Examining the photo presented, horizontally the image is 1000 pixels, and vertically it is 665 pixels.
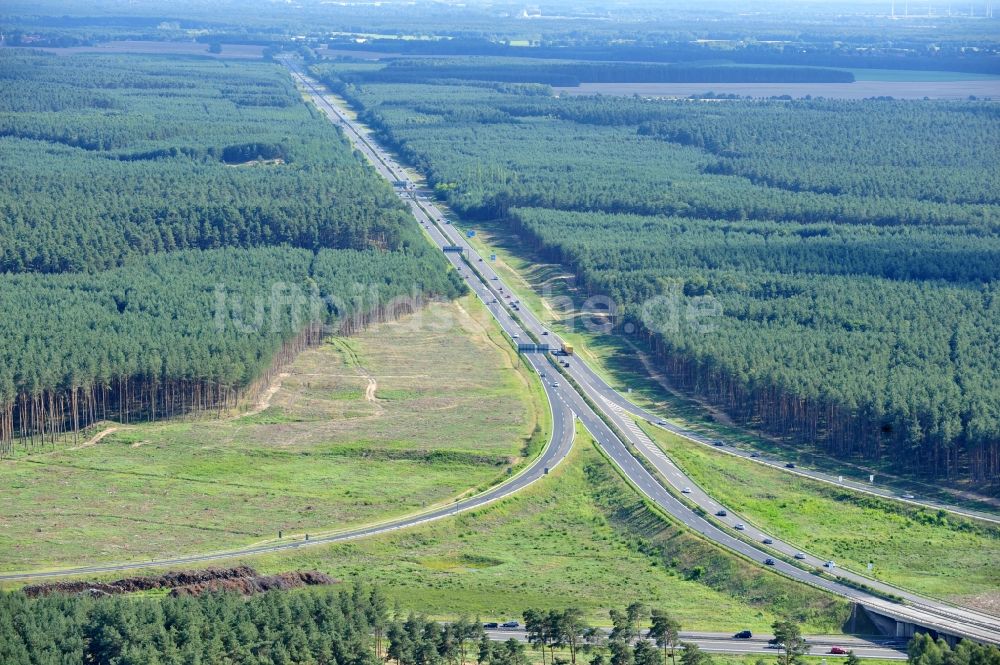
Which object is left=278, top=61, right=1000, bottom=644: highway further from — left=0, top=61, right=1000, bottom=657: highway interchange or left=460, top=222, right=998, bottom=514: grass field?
left=460, top=222, right=998, bottom=514: grass field

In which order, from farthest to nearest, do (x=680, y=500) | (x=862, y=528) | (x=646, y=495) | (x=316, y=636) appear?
(x=646, y=495), (x=680, y=500), (x=862, y=528), (x=316, y=636)

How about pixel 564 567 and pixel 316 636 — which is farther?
pixel 564 567

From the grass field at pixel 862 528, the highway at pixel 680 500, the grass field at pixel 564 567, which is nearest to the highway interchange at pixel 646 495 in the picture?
the highway at pixel 680 500

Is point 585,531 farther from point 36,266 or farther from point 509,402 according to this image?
point 36,266

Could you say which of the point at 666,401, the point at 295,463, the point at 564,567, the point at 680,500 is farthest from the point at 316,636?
the point at 666,401

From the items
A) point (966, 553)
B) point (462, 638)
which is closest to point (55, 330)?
point (462, 638)

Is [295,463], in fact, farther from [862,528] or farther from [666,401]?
[862,528]
